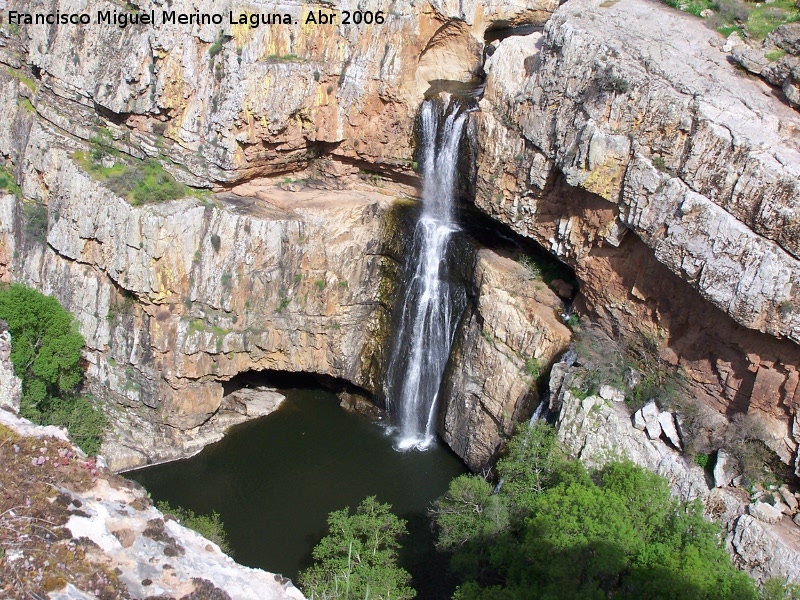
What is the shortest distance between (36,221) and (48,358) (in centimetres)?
560

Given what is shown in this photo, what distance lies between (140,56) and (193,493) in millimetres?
15394

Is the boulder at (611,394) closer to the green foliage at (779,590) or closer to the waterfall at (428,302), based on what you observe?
the green foliage at (779,590)

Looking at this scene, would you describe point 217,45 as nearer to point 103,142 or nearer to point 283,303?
point 103,142

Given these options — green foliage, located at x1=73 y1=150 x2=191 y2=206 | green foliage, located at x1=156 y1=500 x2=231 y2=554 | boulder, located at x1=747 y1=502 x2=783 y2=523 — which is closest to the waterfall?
green foliage, located at x1=156 y1=500 x2=231 y2=554

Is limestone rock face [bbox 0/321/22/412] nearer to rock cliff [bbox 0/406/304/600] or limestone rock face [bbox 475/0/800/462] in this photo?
rock cliff [bbox 0/406/304/600]

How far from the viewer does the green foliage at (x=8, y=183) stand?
33.1 meters

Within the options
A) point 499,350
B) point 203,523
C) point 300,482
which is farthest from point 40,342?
point 499,350

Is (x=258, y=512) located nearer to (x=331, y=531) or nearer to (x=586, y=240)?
(x=331, y=531)

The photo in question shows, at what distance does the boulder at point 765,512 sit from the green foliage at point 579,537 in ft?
3.51

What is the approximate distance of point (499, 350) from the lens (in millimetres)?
28766

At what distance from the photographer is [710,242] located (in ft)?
72.1

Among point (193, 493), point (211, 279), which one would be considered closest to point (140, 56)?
point (211, 279)

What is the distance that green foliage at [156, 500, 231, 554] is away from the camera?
25.9 m

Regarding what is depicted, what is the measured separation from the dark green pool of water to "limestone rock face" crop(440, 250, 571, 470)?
1999mm
